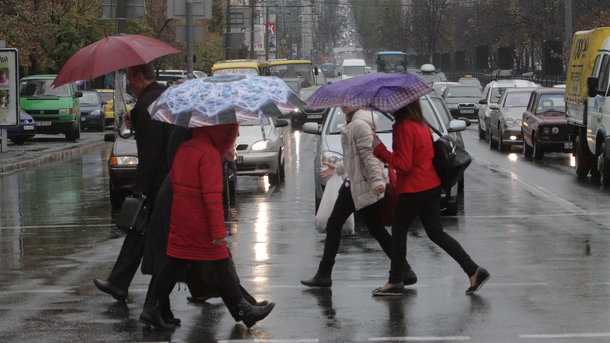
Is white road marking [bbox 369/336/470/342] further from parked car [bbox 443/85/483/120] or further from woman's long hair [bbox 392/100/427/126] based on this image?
parked car [bbox 443/85/483/120]

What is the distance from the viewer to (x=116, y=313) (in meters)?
9.16

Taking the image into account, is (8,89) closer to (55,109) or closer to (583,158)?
(55,109)

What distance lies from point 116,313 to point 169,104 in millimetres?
1957

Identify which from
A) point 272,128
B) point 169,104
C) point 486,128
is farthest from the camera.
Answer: point 486,128

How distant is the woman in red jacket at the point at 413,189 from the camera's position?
30.6 feet

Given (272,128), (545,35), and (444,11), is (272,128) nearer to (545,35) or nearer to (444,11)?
(545,35)

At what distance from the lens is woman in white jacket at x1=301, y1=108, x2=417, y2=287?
389 inches

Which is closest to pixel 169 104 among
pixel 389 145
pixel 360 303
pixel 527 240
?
pixel 360 303

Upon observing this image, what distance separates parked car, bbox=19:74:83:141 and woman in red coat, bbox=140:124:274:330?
99.6 ft

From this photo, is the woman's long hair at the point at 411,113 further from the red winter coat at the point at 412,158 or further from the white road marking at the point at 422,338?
the white road marking at the point at 422,338

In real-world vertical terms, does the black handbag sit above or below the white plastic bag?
above

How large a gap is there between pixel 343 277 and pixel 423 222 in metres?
1.35

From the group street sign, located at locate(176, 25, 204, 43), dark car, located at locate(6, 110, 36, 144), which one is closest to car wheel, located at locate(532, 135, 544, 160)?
street sign, located at locate(176, 25, 204, 43)

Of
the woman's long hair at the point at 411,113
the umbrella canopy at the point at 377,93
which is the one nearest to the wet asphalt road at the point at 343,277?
the woman's long hair at the point at 411,113
